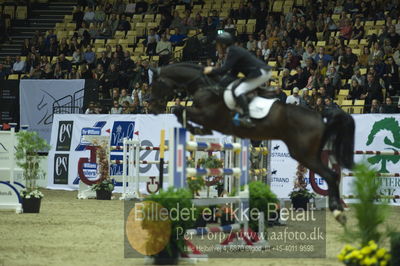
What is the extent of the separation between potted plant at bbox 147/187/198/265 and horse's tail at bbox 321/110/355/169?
2616 millimetres

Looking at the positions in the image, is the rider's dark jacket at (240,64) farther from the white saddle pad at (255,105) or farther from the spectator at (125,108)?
the spectator at (125,108)

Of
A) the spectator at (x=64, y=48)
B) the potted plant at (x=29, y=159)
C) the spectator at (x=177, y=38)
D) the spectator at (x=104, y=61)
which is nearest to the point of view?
the potted plant at (x=29, y=159)

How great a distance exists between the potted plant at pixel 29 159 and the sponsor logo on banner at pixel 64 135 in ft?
19.8

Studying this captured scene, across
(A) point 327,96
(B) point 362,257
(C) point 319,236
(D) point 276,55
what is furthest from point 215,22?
(B) point 362,257

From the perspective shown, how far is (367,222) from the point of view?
6.46 meters

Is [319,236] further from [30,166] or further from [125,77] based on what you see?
[125,77]

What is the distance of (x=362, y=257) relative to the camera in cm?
640

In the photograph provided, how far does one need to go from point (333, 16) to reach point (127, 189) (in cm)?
874

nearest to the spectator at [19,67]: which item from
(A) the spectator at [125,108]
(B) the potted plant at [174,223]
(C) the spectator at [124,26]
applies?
(C) the spectator at [124,26]

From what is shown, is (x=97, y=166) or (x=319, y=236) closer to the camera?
Answer: (x=319, y=236)

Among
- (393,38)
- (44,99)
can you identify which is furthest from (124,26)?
(393,38)

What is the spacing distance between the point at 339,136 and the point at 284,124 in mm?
747

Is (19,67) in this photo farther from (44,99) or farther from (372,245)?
(372,245)

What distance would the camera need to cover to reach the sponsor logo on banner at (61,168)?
792 inches
